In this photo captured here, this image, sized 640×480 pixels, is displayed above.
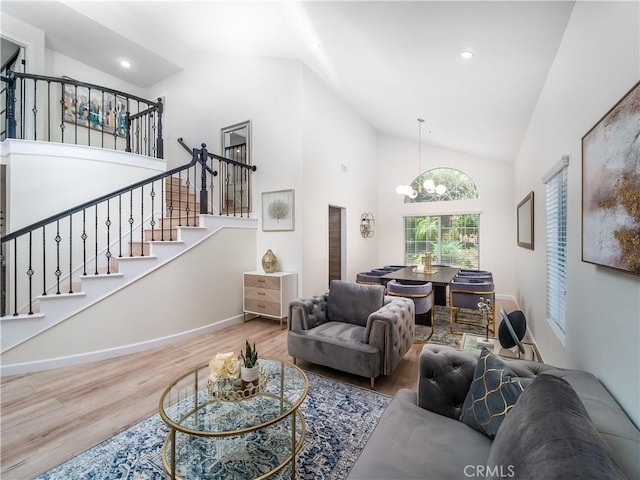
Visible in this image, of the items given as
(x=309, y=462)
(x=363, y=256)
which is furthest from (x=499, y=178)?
(x=309, y=462)

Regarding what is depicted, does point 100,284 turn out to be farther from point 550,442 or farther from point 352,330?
point 550,442

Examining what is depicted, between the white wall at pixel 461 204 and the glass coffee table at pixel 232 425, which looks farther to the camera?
the white wall at pixel 461 204

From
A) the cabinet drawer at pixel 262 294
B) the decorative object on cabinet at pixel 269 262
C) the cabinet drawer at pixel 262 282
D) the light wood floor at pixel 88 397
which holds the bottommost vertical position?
the light wood floor at pixel 88 397

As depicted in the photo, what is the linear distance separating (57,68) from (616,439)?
8.38 metres

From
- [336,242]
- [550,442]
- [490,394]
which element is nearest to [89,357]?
[490,394]

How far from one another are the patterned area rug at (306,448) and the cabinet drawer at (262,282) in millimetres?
2164

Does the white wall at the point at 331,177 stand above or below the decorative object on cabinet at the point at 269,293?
above

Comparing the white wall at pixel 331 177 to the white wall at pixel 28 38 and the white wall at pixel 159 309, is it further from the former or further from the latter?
the white wall at pixel 28 38

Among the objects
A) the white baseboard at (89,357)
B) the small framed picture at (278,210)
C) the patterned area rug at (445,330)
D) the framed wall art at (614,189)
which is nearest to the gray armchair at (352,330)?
the patterned area rug at (445,330)

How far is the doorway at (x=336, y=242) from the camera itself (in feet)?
19.1

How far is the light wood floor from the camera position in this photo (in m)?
1.84

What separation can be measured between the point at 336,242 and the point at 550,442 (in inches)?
211

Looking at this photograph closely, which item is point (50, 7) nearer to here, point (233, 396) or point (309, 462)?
point (233, 396)

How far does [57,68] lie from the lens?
5316 mm
